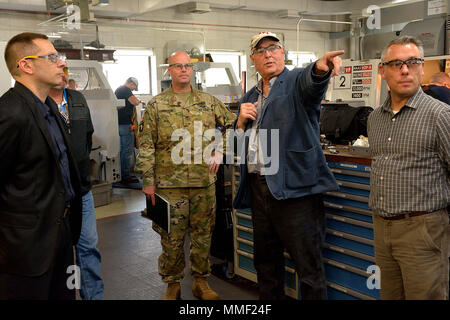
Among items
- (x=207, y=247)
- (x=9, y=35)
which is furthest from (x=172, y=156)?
(x=9, y=35)

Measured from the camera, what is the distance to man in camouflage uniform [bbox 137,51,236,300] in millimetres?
2922

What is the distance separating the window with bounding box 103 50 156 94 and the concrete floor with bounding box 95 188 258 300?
178 inches

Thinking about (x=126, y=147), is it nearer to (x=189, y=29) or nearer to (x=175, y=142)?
(x=189, y=29)

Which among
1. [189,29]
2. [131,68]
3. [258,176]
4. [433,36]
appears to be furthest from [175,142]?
[189,29]

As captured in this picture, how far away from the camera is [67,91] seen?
278 cm

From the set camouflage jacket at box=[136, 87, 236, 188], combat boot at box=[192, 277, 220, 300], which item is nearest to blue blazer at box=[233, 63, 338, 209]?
camouflage jacket at box=[136, 87, 236, 188]

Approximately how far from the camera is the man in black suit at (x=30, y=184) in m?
1.77

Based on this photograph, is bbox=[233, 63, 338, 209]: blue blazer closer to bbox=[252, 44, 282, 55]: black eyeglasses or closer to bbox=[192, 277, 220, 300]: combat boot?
bbox=[252, 44, 282, 55]: black eyeglasses

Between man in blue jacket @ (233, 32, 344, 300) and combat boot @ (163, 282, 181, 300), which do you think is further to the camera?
combat boot @ (163, 282, 181, 300)

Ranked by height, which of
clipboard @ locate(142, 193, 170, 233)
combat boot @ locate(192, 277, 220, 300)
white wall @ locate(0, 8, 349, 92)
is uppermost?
white wall @ locate(0, 8, 349, 92)

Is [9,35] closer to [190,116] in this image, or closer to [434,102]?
[190,116]

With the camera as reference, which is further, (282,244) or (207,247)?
(207,247)

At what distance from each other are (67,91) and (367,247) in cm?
201
